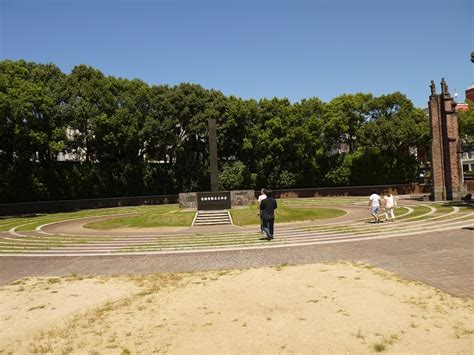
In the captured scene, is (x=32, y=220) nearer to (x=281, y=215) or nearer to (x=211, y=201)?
(x=211, y=201)

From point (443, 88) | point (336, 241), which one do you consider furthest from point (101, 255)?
point (443, 88)

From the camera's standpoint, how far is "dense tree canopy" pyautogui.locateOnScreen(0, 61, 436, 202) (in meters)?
41.2

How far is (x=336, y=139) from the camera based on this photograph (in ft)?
166

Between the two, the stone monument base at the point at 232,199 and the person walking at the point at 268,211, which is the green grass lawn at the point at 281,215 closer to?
the stone monument base at the point at 232,199

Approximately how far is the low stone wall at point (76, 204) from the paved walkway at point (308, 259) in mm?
28553

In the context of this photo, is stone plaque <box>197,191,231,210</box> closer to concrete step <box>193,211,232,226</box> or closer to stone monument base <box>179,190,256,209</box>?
concrete step <box>193,211,232,226</box>

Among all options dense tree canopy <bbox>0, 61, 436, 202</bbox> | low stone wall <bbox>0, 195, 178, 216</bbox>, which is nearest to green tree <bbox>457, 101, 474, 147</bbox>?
dense tree canopy <bbox>0, 61, 436, 202</bbox>

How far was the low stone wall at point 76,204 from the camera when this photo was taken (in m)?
40.6

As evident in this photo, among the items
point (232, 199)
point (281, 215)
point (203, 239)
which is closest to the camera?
point (203, 239)

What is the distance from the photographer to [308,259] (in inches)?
490

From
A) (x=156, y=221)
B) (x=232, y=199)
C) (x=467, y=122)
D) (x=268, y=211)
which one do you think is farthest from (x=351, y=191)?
(x=268, y=211)

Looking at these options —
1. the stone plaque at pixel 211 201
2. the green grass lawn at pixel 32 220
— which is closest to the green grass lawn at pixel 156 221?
the stone plaque at pixel 211 201

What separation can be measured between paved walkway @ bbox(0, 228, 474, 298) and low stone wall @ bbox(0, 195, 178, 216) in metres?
28.6

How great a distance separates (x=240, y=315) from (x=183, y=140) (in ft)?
140
